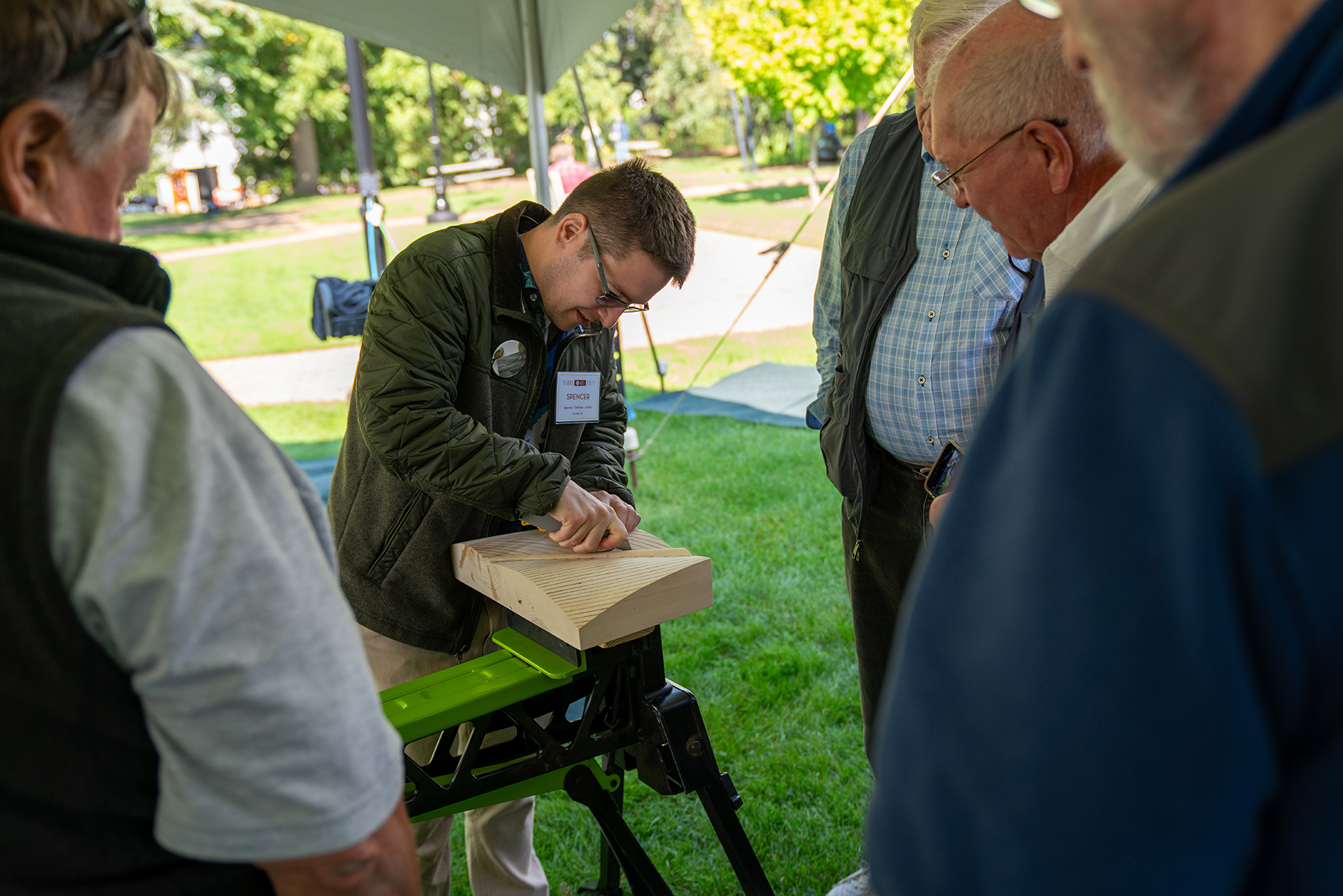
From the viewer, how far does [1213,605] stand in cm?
45

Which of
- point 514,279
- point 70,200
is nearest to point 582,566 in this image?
point 514,279

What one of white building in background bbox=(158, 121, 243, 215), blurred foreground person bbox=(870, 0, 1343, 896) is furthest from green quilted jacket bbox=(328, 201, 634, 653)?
white building in background bbox=(158, 121, 243, 215)

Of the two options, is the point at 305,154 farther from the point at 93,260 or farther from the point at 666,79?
the point at 93,260

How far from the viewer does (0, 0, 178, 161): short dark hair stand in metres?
0.70

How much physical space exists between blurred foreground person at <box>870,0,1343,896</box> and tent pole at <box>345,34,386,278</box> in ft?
20.2

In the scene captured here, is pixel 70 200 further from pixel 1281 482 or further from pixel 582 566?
pixel 582 566

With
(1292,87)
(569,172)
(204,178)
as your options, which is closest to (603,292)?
(1292,87)

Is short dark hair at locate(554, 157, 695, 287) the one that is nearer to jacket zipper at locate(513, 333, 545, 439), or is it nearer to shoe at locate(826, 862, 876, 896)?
jacket zipper at locate(513, 333, 545, 439)

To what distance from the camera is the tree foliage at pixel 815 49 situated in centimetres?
1509

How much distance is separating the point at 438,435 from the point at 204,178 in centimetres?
2576

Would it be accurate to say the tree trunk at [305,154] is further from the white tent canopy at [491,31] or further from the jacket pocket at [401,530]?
the jacket pocket at [401,530]

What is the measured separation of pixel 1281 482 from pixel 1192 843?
0.65 feet

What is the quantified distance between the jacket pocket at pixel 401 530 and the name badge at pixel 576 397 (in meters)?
0.36

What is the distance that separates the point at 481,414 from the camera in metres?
1.88
